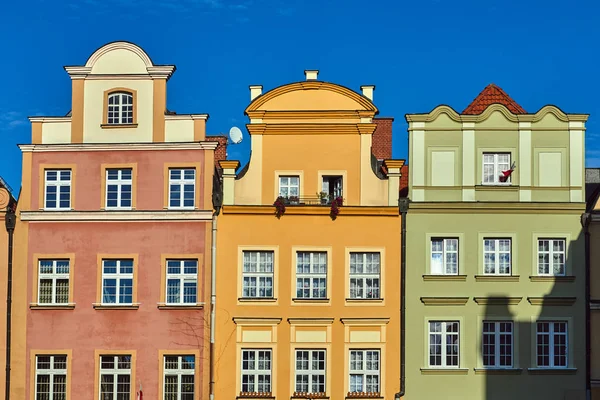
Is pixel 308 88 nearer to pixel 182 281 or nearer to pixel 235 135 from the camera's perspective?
pixel 235 135

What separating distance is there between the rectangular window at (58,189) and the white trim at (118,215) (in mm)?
408

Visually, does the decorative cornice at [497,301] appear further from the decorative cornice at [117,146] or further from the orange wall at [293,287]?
the decorative cornice at [117,146]

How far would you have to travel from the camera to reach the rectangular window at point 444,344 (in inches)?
1379

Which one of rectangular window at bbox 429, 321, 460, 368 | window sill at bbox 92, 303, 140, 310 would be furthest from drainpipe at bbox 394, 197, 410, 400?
window sill at bbox 92, 303, 140, 310

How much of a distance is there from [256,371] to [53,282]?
24.0 feet

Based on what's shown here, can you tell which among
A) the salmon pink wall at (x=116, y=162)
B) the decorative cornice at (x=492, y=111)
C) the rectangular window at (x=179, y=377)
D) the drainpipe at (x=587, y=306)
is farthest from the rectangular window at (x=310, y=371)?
the drainpipe at (x=587, y=306)

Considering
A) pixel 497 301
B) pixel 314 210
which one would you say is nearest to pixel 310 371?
pixel 314 210

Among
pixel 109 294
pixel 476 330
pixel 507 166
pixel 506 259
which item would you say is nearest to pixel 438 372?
pixel 476 330

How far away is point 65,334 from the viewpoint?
35.2 meters

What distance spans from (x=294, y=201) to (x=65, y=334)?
8.61 meters

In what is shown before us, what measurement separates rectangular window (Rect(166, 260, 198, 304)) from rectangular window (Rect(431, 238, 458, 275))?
7.81m

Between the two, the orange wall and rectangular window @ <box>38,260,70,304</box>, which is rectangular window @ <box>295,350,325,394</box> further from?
rectangular window @ <box>38,260,70,304</box>

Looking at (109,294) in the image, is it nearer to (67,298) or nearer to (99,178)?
(67,298)

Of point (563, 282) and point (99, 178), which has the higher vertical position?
point (99, 178)
